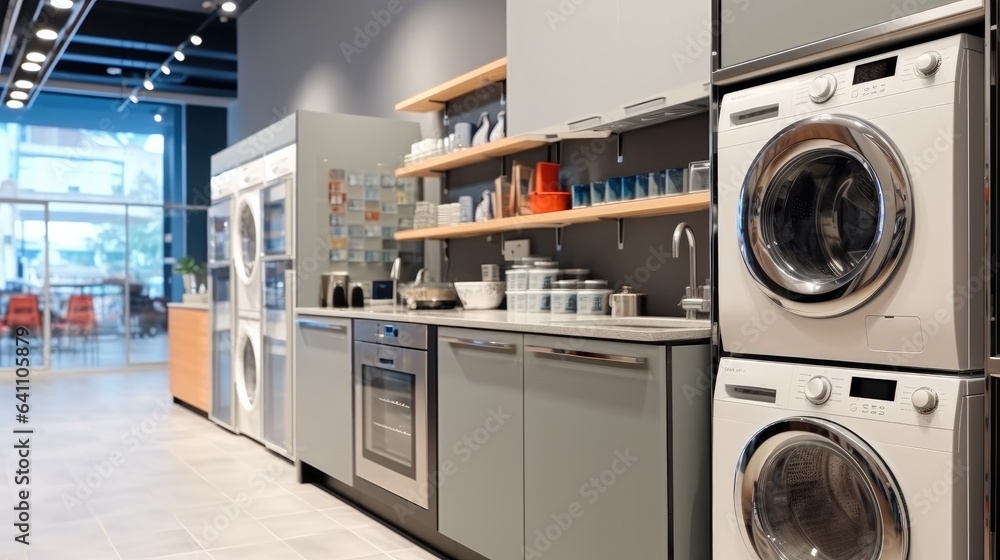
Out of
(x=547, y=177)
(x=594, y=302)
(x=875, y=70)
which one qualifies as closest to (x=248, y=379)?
(x=547, y=177)

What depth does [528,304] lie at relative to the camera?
11.6 feet

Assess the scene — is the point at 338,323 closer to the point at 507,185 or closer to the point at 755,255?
the point at 507,185

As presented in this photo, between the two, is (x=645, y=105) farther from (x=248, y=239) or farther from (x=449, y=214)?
(x=248, y=239)

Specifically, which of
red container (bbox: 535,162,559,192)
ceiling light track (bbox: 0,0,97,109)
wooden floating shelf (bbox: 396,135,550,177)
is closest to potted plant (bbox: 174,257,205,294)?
ceiling light track (bbox: 0,0,97,109)

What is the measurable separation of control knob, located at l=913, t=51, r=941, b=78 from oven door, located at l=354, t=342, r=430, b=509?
204 cm

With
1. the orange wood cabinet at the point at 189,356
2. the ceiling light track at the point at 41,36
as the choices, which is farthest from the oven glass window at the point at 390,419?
the ceiling light track at the point at 41,36

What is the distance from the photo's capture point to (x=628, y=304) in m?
3.09

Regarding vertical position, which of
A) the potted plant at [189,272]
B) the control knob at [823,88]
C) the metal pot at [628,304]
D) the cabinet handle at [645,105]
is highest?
the cabinet handle at [645,105]

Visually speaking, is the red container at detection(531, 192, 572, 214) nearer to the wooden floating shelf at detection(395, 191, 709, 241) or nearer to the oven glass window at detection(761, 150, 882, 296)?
the wooden floating shelf at detection(395, 191, 709, 241)

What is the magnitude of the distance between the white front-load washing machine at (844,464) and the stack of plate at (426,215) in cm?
262

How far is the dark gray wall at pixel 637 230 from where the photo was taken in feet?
9.92

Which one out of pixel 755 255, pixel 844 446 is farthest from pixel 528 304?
pixel 844 446

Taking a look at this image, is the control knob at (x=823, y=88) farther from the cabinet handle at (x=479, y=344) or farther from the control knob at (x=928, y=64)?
the cabinet handle at (x=479, y=344)

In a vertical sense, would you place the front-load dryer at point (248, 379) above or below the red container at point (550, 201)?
below
